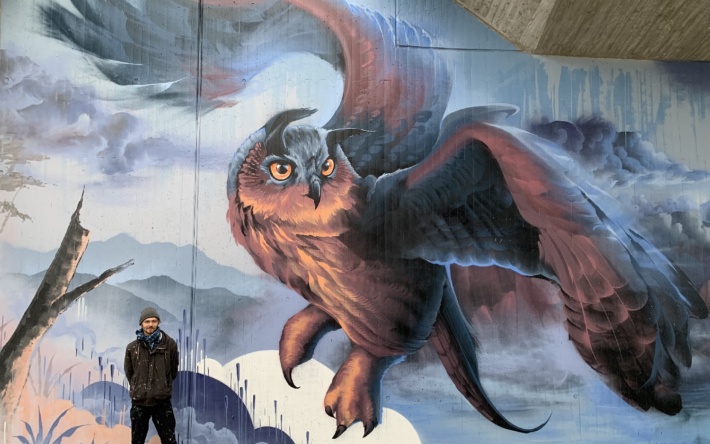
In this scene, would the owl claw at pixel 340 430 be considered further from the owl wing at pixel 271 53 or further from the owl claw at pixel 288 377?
the owl wing at pixel 271 53

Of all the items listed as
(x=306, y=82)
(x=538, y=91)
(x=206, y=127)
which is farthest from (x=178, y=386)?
(x=538, y=91)

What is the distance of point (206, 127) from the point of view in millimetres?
6977

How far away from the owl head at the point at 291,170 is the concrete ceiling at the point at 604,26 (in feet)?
6.58

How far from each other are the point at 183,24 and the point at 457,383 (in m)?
4.78

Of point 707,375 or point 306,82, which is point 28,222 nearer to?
point 306,82

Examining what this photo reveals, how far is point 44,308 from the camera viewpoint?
263 inches

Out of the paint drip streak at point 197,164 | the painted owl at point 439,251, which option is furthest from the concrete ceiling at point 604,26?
the paint drip streak at point 197,164

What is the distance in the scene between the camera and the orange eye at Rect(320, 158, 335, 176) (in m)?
6.96

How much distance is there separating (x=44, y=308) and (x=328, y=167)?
3228 mm

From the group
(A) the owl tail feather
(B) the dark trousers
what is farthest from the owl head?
(B) the dark trousers

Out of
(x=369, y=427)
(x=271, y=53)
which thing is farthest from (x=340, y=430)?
(x=271, y=53)

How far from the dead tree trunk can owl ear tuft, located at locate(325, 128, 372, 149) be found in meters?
2.41

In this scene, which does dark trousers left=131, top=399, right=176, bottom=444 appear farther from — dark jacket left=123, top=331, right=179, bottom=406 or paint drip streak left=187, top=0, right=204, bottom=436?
paint drip streak left=187, top=0, right=204, bottom=436

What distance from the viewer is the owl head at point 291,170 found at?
6922mm
